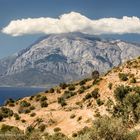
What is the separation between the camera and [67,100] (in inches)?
4301

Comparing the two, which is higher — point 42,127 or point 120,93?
point 120,93

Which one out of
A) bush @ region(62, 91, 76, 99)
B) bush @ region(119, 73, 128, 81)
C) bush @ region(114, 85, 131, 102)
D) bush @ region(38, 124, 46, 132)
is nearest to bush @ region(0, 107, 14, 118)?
bush @ region(62, 91, 76, 99)

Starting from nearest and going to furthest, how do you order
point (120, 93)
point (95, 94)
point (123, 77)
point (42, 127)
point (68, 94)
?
point (120, 93)
point (42, 127)
point (95, 94)
point (123, 77)
point (68, 94)

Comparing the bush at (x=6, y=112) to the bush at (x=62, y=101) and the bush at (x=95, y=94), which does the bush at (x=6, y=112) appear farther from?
the bush at (x=95, y=94)

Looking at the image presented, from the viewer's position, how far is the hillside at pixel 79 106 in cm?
7862

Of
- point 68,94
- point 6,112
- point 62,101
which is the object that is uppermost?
point 68,94

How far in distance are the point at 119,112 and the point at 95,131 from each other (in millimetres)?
28377

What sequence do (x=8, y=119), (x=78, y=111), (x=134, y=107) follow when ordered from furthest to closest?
1. (x=8, y=119)
2. (x=78, y=111)
3. (x=134, y=107)

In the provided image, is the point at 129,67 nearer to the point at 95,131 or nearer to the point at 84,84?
the point at 84,84

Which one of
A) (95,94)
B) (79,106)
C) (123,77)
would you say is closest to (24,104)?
(79,106)

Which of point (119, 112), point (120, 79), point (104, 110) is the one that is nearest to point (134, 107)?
point (119, 112)

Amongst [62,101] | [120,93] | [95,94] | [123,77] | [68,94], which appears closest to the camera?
[120,93]

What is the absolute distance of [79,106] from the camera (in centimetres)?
10262

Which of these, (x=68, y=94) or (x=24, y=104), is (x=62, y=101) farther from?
(x=24, y=104)
